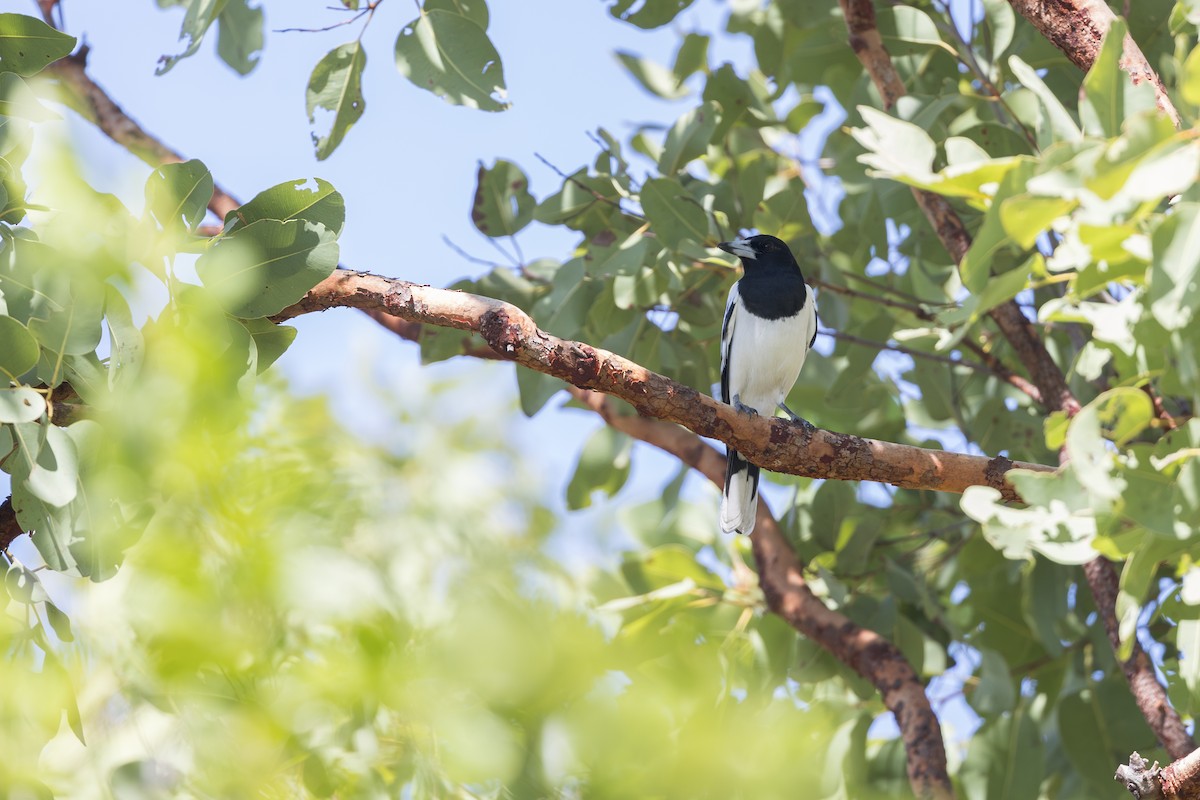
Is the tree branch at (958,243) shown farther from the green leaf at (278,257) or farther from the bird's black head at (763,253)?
the green leaf at (278,257)

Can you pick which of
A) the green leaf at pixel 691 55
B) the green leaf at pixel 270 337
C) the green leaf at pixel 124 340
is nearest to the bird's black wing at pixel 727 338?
the green leaf at pixel 691 55

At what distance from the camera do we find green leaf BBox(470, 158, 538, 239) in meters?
4.09

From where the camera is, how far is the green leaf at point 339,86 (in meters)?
3.45

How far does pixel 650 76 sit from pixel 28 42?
313cm

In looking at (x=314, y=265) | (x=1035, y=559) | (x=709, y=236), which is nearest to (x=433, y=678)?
(x=314, y=265)

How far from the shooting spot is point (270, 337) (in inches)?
96.3

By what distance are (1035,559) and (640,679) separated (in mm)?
2930

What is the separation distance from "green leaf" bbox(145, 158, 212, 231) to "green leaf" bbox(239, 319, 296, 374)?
33 cm

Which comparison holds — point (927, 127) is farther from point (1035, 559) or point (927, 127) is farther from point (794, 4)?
point (1035, 559)

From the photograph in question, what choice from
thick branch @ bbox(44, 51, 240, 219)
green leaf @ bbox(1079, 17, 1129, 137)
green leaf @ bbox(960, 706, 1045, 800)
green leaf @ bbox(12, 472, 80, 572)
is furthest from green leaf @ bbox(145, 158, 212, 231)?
green leaf @ bbox(960, 706, 1045, 800)

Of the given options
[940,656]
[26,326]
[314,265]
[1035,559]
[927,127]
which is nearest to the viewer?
[26,326]

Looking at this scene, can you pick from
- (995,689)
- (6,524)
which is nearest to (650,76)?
(995,689)

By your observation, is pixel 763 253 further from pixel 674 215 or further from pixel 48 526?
pixel 48 526

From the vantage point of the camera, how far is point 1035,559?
153 inches
